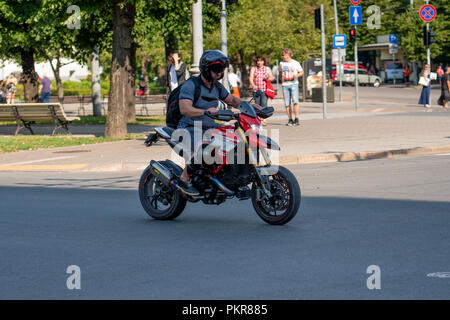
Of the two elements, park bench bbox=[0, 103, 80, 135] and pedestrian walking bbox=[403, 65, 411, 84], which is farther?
pedestrian walking bbox=[403, 65, 411, 84]

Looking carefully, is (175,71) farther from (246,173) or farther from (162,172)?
(246,173)

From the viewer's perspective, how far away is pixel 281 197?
8766 mm

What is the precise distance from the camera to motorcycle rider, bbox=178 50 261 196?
9.05 metres

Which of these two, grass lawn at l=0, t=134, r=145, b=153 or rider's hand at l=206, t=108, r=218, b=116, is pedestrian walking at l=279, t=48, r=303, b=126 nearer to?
grass lawn at l=0, t=134, r=145, b=153

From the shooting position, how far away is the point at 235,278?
6395 millimetres

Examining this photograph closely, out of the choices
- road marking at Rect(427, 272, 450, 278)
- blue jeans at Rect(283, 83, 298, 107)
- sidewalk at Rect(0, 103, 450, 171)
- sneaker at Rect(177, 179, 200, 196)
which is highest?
blue jeans at Rect(283, 83, 298, 107)

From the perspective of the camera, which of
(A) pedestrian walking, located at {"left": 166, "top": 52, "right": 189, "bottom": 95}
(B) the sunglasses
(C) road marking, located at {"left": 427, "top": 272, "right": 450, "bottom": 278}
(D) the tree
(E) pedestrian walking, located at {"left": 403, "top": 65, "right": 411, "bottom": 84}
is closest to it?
(C) road marking, located at {"left": 427, "top": 272, "right": 450, "bottom": 278}

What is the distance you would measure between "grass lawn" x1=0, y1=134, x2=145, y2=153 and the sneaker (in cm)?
1106

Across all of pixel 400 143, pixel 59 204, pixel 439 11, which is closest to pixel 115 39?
pixel 400 143

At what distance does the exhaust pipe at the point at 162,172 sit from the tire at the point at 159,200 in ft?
0.37

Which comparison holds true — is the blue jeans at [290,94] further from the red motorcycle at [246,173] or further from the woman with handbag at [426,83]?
the red motorcycle at [246,173]

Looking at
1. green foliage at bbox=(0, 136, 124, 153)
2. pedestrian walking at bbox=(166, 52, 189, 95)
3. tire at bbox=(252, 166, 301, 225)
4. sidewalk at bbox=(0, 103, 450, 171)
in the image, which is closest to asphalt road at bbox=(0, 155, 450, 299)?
tire at bbox=(252, 166, 301, 225)

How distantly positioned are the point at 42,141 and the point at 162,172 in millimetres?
12363

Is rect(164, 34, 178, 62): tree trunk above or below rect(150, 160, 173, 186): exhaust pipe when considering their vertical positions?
above
